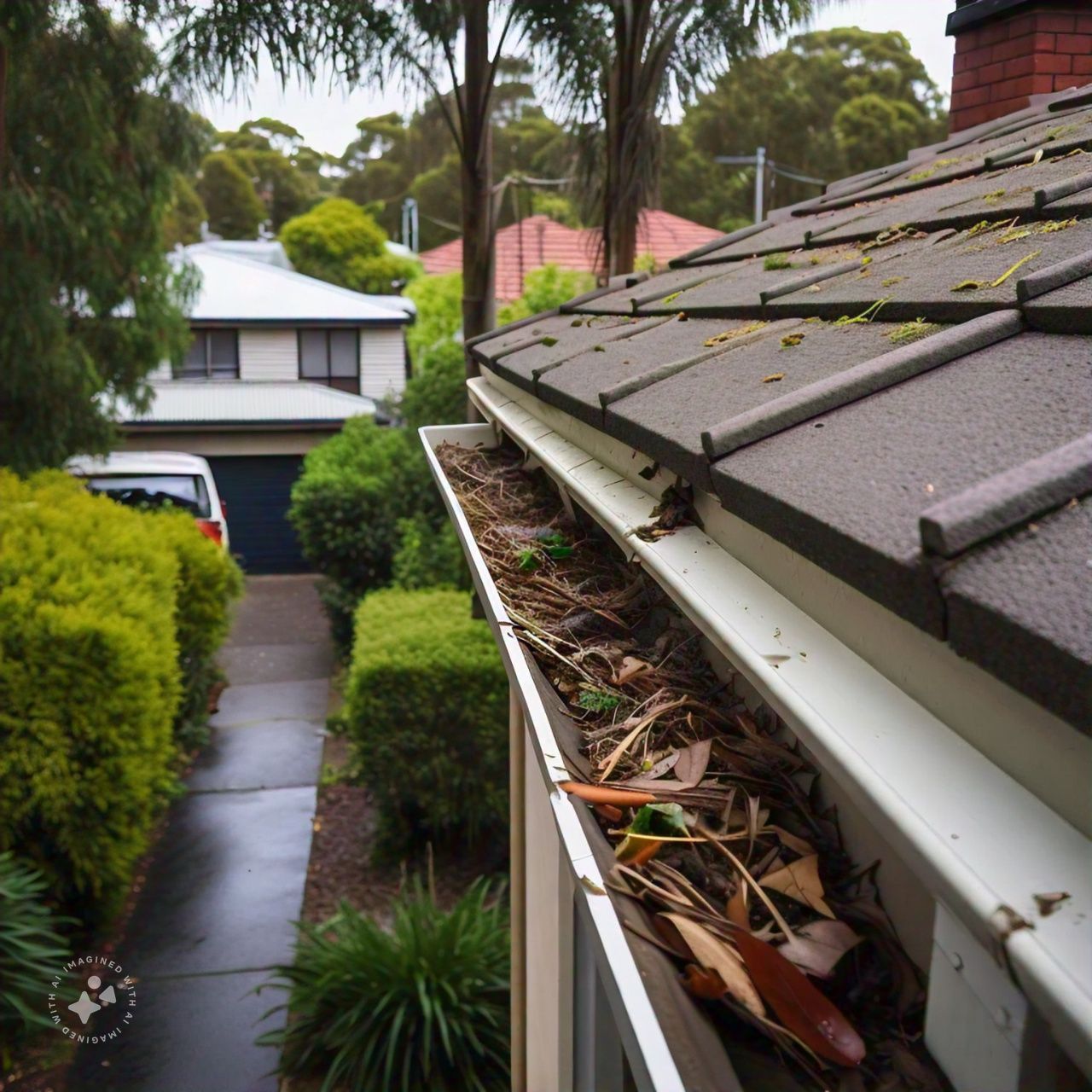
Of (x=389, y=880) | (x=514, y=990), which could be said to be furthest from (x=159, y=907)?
(x=514, y=990)

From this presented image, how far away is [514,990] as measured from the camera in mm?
3922

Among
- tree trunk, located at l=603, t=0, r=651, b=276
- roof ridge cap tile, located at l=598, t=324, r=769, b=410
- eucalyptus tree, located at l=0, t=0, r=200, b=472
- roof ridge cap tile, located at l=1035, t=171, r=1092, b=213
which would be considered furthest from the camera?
eucalyptus tree, located at l=0, t=0, r=200, b=472

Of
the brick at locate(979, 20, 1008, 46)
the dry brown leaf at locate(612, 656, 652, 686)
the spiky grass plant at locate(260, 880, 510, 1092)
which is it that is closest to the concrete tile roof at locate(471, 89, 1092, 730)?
the dry brown leaf at locate(612, 656, 652, 686)

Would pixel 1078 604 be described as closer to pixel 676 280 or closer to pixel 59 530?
pixel 676 280

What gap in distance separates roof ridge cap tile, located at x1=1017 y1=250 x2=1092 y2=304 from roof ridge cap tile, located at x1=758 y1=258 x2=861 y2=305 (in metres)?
1.02

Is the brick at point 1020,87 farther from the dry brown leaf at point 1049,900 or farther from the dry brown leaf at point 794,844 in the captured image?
the dry brown leaf at point 1049,900

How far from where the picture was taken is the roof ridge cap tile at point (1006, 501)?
2.98 ft

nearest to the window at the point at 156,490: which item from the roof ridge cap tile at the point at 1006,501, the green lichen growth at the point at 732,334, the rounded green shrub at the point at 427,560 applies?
the rounded green shrub at the point at 427,560

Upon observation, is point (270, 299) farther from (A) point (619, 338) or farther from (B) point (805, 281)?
(B) point (805, 281)

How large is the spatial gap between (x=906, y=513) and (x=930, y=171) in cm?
337

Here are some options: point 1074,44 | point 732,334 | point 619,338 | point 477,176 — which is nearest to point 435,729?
point 477,176

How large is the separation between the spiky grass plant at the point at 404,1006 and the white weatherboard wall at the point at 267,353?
20.4 metres

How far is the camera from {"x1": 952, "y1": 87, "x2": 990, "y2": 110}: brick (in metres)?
5.31

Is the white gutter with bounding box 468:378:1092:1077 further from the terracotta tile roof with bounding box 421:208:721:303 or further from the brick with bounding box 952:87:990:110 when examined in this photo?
the terracotta tile roof with bounding box 421:208:721:303
